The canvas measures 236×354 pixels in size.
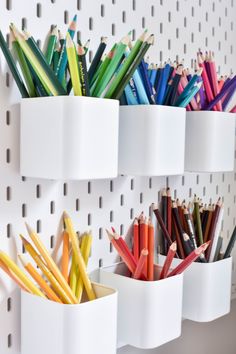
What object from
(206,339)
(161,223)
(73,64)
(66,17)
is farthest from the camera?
(206,339)

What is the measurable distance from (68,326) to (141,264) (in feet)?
0.42

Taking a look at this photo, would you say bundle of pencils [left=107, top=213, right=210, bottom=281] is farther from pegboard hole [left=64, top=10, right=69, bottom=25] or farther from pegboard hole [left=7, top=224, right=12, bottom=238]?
pegboard hole [left=64, top=10, right=69, bottom=25]

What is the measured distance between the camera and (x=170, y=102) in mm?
655

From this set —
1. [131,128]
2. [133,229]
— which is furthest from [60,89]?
[133,229]

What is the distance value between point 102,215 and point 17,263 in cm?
13

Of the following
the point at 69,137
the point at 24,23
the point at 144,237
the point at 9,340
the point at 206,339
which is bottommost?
the point at 206,339

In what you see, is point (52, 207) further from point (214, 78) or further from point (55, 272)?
point (214, 78)

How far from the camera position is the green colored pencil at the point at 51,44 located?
58cm

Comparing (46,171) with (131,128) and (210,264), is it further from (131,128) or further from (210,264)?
(210,264)

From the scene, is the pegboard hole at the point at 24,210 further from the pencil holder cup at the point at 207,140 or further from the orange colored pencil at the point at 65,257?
the pencil holder cup at the point at 207,140

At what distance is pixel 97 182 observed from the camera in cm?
68

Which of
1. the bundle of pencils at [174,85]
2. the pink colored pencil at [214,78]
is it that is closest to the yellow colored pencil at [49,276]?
the bundle of pencils at [174,85]

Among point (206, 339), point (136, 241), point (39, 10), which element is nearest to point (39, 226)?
point (136, 241)

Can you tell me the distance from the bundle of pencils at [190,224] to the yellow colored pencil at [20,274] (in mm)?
223
